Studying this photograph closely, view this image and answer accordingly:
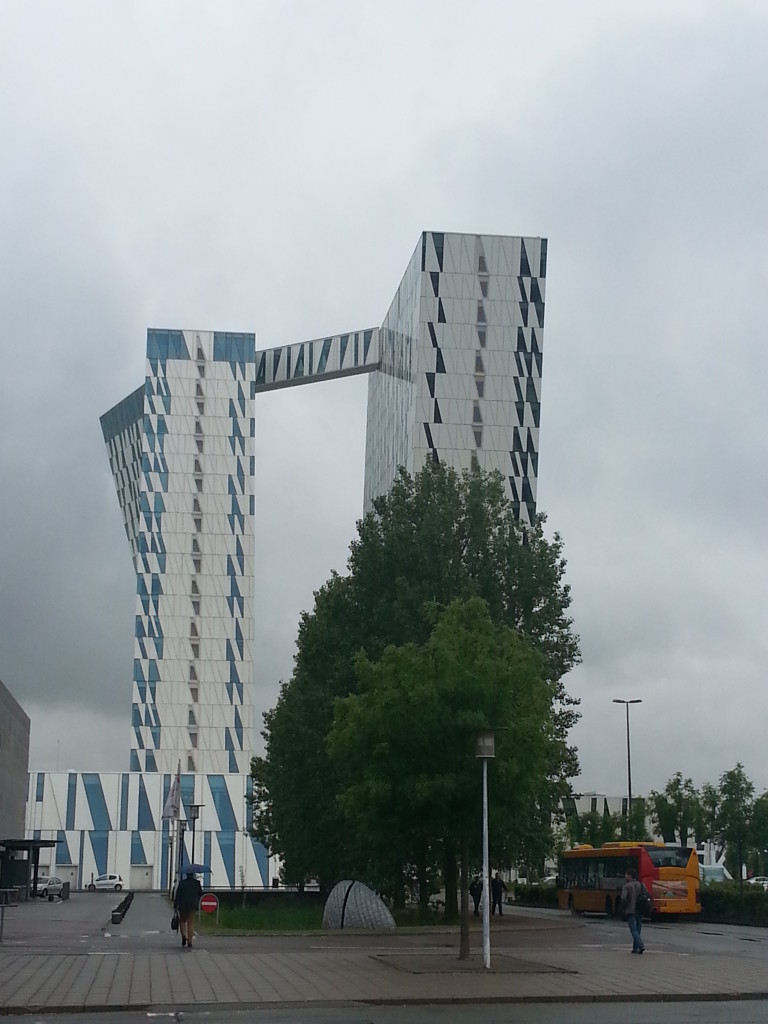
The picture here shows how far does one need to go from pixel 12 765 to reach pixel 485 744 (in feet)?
240

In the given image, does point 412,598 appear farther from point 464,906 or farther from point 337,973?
point 337,973

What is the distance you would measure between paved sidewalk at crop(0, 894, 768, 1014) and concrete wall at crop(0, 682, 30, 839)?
5322 cm

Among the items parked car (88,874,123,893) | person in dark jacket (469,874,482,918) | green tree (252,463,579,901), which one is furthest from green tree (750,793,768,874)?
parked car (88,874,123,893)

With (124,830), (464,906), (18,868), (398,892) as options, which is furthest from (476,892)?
(124,830)

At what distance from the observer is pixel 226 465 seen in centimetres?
12475

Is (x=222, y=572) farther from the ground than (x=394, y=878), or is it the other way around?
(x=222, y=572)

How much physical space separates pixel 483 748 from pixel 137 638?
337ft

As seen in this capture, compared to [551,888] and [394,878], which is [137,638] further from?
[394,878]

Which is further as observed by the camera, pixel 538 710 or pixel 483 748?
pixel 538 710

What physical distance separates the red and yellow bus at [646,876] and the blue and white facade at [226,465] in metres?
40.3

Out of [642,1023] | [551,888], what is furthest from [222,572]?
[642,1023]

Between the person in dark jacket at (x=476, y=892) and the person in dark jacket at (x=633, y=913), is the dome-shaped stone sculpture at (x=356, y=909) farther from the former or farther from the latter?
the person in dark jacket at (x=633, y=913)

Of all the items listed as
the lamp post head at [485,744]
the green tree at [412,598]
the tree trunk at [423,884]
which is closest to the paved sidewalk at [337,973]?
the lamp post head at [485,744]

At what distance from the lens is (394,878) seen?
1790 inches
